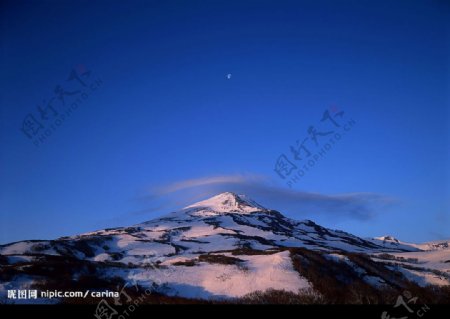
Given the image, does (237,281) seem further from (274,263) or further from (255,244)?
(255,244)

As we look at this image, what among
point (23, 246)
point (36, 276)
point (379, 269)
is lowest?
point (379, 269)

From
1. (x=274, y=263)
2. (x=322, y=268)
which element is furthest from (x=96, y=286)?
(x=322, y=268)

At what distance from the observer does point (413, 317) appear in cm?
1087

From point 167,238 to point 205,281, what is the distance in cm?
8190

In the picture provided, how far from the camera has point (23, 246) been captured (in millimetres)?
80688

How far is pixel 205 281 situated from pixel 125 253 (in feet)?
182

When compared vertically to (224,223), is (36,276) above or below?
below

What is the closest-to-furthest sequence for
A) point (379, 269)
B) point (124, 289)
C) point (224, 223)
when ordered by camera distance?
point (124, 289)
point (379, 269)
point (224, 223)

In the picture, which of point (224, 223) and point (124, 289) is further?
point (224, 223)

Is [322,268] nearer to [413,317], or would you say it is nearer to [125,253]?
[413,317]

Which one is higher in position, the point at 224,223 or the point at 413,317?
the point at 224,223

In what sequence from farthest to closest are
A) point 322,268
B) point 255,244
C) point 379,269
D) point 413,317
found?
point 255,244 → point 379,269 → point 322,268 → point 413,317

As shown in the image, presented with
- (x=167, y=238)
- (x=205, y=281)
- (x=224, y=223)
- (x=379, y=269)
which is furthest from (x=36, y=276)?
(x=224, y=223)

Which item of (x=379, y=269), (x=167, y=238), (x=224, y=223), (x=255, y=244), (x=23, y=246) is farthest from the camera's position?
(x=224, y=223)
